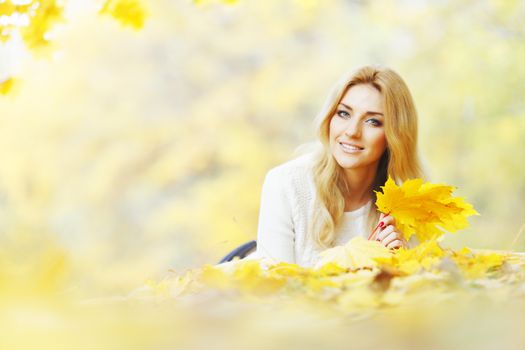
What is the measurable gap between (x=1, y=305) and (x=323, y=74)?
634cm

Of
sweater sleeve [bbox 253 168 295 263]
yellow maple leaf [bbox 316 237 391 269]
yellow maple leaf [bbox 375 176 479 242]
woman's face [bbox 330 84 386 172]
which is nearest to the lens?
yellow maple leaf [bbox 316 237 391 269]

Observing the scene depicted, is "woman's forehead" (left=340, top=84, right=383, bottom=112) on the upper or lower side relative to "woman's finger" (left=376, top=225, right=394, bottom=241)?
upper

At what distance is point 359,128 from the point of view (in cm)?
162

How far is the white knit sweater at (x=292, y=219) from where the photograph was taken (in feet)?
5.71

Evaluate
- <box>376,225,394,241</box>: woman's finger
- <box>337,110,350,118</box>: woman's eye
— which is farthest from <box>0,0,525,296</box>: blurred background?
<box>376,225,394,241</box>: woman's finger

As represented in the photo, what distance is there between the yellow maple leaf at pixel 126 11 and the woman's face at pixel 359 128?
1.84 feet

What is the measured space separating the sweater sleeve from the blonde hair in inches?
2.9

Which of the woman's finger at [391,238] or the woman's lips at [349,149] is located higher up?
the woman's lips at [349,149]

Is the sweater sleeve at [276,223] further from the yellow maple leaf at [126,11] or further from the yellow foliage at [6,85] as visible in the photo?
the yellow foliage at [6,85]

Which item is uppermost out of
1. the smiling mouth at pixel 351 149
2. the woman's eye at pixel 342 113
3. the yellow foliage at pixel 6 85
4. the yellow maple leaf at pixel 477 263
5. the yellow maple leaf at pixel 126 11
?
the yellow maple leaf at pixel 126 11

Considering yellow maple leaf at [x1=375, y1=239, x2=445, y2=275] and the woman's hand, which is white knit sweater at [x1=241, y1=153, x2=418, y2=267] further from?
yellow maple leaf at [x1=375, y1=239, x2=445, y2=275]

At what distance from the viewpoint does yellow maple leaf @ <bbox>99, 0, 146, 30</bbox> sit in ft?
4.62

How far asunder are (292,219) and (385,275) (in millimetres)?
1186

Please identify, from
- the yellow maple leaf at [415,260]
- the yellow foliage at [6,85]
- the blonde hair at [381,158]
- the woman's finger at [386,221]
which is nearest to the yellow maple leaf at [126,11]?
the yellow foliage at [6,85]
